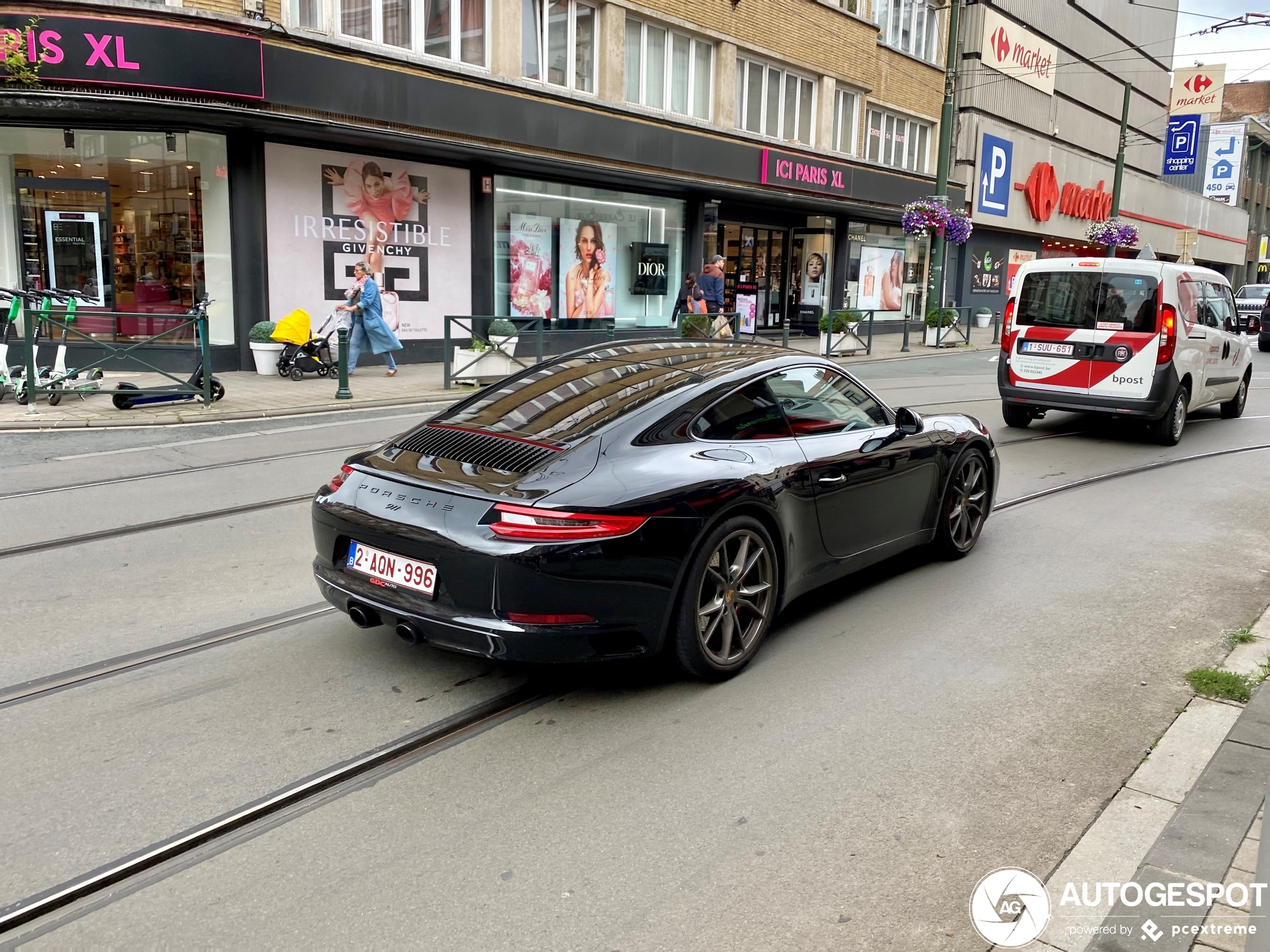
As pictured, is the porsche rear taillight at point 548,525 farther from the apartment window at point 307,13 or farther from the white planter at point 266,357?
the apartment window at point 307,13

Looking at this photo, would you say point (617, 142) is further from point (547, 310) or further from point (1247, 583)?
point (1247, 583)

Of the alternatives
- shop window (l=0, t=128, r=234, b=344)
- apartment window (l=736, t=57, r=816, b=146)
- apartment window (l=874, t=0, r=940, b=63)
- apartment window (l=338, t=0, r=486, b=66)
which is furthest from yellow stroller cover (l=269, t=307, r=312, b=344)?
apartment window (l=874, t=0, r=940, b=63)

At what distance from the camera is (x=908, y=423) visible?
5797mm

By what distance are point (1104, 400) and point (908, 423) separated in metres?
6.50

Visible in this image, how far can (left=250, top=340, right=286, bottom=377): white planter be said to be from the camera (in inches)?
615

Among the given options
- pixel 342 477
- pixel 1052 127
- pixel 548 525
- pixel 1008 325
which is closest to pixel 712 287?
pixel 1008 325

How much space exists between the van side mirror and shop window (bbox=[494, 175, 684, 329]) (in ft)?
46.4

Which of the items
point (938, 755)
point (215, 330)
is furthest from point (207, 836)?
point (215, 330)

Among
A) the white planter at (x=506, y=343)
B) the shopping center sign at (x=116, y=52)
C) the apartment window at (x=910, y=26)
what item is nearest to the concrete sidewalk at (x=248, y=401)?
the white planter at (x=506, y=343)

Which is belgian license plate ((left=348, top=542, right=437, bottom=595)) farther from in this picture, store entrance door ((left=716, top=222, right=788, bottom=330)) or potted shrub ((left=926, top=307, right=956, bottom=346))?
potted shrub ((left=926, top=307, right=956, bottom=346))

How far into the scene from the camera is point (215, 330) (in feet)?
53.1

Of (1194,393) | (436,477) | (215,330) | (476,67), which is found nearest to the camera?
(436,477)

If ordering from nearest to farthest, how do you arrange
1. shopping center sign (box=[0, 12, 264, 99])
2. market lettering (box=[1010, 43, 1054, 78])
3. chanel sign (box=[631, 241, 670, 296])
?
1. shopping center sign (box=[0, 12, 264, 99])
2. chanel sign (box=[631, 241, 670, 296])
3. market lettering (box=[1010, 43, 1054, 78])

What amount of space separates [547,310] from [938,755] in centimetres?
1802
